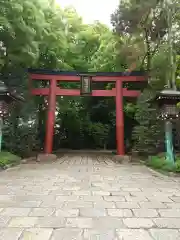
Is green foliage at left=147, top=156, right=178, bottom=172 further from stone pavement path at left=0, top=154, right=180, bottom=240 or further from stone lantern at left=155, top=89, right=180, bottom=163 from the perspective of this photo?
stone pavement path at left=0, top=154, right=180, bottom=240

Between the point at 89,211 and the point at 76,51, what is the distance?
17875mm

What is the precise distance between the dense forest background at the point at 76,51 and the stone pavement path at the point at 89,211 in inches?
282

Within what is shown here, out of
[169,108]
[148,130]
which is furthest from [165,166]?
[148,130]

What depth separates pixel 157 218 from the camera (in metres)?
4.10

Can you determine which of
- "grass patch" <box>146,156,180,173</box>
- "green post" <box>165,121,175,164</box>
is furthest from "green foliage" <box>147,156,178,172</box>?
"green post" <box>165,121,175,164</box>

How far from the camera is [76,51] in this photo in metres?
20.9

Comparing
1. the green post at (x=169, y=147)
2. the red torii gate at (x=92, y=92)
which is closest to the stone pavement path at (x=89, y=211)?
the green post at (x=169, y=147)

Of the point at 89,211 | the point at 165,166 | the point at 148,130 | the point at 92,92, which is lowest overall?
the point at 89,211

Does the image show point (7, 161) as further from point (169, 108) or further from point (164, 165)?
point (169, 108)

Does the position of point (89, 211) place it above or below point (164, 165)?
below

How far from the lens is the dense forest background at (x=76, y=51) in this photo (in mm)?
13461

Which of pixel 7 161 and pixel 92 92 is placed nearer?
pixel 7 161

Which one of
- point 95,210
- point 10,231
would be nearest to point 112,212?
point 95,210

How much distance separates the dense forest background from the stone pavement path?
7.17m
